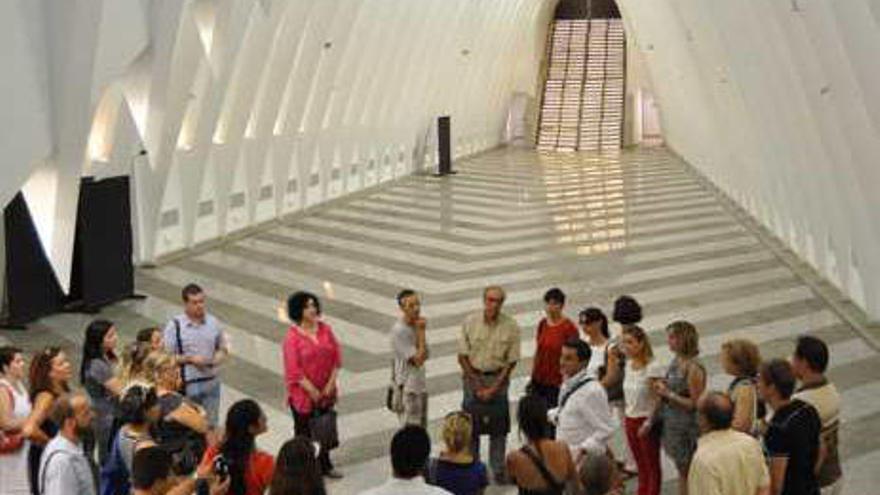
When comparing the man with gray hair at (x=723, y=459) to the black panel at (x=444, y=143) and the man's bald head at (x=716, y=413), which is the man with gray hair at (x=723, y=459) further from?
the black panel at (x=444, y=143)

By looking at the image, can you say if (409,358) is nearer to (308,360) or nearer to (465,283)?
(308,360)

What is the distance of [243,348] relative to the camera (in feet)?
44.8

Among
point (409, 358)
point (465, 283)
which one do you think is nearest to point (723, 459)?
point (409, 358)

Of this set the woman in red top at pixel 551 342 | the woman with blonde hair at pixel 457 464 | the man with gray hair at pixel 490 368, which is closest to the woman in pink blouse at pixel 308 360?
the man with gray hair at pixel 490 368

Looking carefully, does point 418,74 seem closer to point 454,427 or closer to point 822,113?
point 822,113

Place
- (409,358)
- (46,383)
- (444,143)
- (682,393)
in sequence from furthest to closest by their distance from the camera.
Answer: (444,143), (409,358), (682,393), (46,383)

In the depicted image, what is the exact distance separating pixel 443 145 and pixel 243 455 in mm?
27623

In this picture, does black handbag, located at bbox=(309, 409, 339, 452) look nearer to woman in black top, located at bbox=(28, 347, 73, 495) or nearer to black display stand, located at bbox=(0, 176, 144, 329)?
woman in black top, located at bbox=(28, 347, 73, 495)

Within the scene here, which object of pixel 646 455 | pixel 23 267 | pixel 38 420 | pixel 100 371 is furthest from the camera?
pixel 23 267

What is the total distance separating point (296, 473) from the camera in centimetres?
536

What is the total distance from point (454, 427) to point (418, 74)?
86.4 feet

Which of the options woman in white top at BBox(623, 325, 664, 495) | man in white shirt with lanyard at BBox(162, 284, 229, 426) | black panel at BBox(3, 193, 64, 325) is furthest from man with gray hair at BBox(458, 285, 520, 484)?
black panel at BBox(3, 193, 64, 325)

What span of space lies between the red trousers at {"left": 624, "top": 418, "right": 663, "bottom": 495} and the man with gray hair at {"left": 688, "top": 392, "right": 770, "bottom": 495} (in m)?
2.01

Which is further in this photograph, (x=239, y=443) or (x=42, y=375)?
(x=42, y=375)
